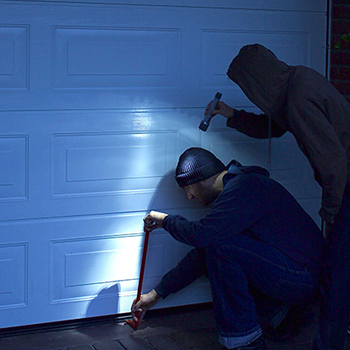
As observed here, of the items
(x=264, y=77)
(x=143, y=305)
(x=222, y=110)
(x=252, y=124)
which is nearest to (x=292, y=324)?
(x=143, y=305)

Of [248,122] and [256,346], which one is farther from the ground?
[248,122]

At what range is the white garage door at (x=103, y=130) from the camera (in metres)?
2.90

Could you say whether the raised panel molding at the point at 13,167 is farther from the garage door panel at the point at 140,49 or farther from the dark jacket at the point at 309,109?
the dark jacket at the point at 309,109

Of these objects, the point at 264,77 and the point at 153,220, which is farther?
the point at 153,220

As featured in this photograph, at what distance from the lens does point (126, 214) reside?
3.15m

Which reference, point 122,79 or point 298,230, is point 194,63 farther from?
point 298,230

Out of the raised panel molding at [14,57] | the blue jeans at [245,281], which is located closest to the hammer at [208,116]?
the blue jeans at [245,281]

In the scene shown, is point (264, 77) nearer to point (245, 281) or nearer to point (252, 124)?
point (252, 124)

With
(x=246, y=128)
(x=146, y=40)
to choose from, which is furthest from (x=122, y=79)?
(x=246, y=128)

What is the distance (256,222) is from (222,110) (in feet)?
2.23

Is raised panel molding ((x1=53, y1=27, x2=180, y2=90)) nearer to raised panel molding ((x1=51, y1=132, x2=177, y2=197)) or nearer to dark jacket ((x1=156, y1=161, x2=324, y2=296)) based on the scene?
raised panel molding ((x1=51, y1=132, x2=177, y2=197))

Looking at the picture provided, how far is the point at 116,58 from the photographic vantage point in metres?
3.03

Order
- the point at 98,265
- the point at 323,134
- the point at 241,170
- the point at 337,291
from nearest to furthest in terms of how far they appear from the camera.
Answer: the point at 323,134, the point at 337,291, the point at 241,170, the point at 98,265

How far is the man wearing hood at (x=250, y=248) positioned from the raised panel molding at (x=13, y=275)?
2.67 feet
